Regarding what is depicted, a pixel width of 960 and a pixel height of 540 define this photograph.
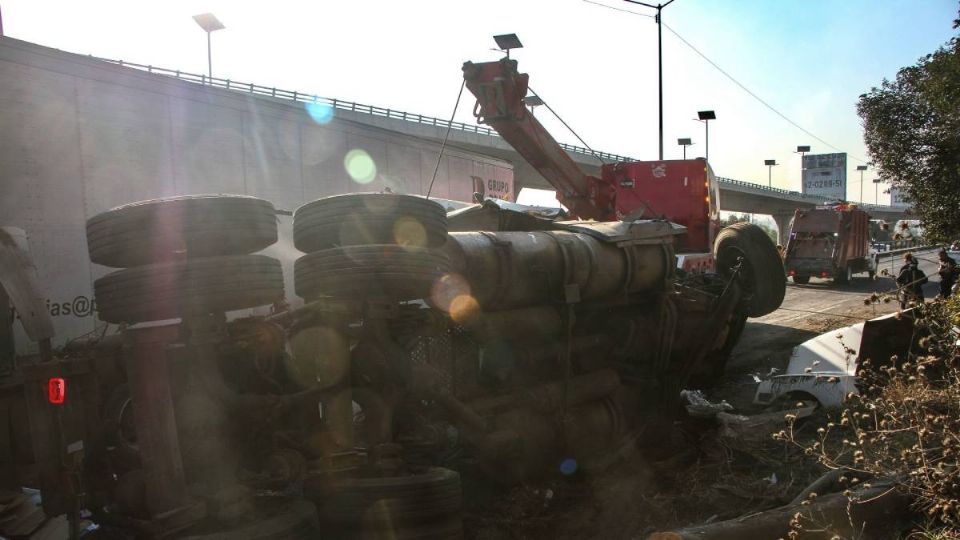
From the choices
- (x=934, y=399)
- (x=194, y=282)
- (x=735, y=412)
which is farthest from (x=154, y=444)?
(x=735, y=412)

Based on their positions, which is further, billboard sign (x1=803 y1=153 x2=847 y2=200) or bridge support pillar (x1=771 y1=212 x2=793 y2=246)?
bridge support pillar (x1=771 y1=212 x2=793 y2=246)

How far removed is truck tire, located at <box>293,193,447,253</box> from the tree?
1007cm

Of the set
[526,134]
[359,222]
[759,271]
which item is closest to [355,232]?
[359,222]

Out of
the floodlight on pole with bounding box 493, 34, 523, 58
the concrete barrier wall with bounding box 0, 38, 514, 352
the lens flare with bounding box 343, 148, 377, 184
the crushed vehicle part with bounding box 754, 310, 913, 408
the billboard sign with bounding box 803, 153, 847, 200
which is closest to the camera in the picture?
the concrete barrier wall with bounding box 0, 38, 514, 352

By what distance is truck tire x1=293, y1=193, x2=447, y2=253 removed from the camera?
3.16 m

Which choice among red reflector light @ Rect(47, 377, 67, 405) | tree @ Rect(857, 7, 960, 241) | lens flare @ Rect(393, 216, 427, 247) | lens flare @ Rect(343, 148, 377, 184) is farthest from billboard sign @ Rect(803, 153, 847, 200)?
red reflector light @ Rect(47, 377, 67, 405)

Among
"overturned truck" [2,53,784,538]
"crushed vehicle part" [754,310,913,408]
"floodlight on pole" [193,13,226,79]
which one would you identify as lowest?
"crushed vehicle part" [754,310,913,408]

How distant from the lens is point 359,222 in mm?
3160

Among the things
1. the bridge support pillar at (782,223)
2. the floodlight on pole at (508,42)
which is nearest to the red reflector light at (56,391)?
the floodlight on pole at (508,42)

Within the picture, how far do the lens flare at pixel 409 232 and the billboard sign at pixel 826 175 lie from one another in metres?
76.9

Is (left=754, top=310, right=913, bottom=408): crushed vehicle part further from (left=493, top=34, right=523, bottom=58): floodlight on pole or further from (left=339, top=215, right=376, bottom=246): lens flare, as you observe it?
(left=493, top=34, right=523, bottom=58): floodlight on pole

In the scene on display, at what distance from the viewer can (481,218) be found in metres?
5.35

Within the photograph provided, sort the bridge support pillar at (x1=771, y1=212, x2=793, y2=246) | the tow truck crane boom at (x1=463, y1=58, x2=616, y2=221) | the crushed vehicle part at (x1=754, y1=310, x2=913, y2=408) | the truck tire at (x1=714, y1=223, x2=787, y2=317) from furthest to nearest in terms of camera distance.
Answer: the bridge support pillar at (x1=771, y1=212, x2=793, y2=246)
the tow truck crane boom at (x1=463, y1=58, x2=616, y2=221)
the truck tire at (x1=714, y1=223, x2=787, y2=317)
the crushed vehicle part at (x1=754, y1=310, x2=913, y2=408)

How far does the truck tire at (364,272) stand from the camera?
119 inches
